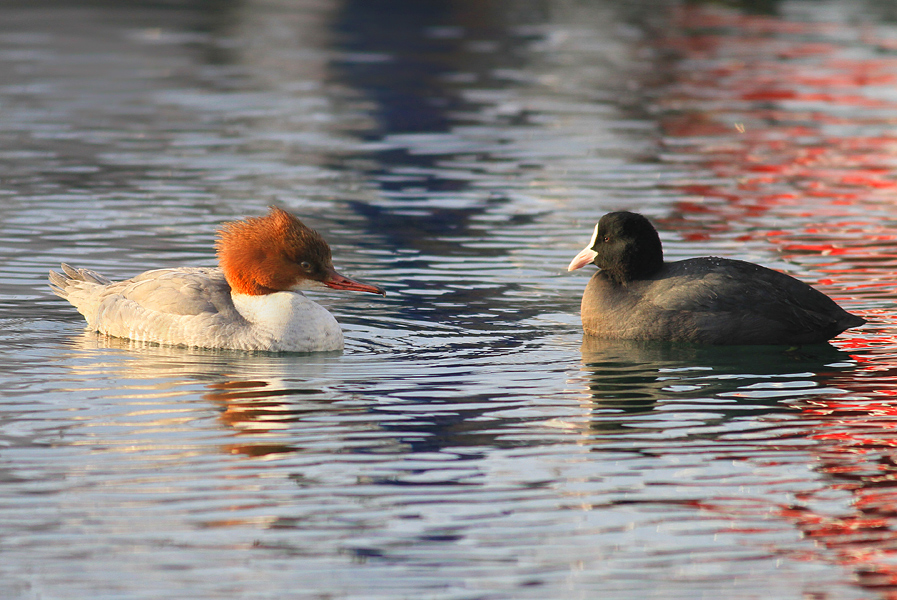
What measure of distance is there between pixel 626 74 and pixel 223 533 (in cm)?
2335

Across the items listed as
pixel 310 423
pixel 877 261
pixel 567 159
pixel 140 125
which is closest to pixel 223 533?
pixel 310 423

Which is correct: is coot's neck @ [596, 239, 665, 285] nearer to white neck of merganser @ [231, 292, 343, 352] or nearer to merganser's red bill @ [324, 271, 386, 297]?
merganser's red bill @ [324, 271, 386, 297]

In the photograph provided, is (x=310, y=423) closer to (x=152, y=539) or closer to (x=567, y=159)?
(x=152, y=539)

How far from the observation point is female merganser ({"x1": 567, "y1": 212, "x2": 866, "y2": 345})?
431 inches

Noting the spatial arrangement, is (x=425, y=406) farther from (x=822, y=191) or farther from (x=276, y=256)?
(x=822, y=191)

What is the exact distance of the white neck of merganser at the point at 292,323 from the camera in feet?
34.9

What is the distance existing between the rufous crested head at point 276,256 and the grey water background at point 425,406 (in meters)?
0.56

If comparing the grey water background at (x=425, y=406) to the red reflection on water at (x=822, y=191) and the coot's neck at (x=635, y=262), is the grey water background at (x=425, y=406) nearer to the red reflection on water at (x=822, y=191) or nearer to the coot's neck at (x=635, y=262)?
the red reflection on water at (x=822, y=191)

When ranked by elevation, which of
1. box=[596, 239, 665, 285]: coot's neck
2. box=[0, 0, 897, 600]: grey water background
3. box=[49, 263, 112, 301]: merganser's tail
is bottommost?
box=[0, 0, 897, 600]: grey water background

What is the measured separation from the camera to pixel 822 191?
17.5 metres

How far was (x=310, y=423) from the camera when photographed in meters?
8.73

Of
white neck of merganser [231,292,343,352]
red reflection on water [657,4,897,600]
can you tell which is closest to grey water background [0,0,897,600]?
red reflection on water [657,4,897,600]

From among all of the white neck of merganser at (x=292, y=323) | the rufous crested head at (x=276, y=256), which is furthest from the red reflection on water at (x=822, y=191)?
the rufous crested head at (x=276, y=256)

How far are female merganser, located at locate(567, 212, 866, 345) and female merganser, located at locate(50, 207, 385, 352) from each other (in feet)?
6.52
